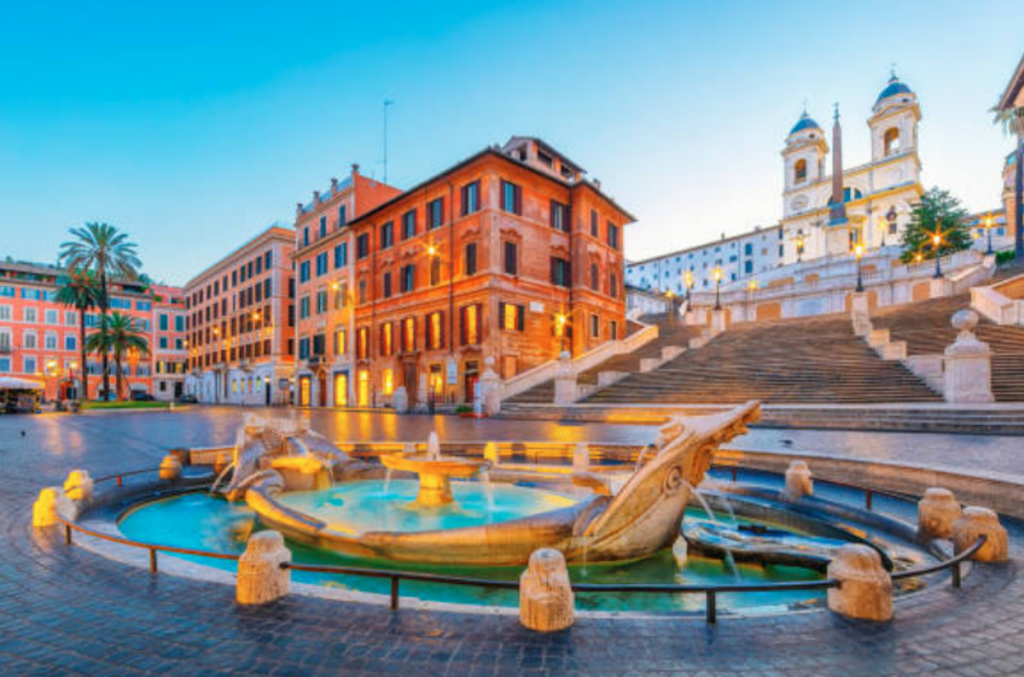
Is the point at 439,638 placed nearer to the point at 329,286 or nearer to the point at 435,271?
the point at 435,271

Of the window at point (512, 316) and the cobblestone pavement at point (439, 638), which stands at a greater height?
the window at point (512, 316)

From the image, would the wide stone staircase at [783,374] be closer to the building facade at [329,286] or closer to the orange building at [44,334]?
the building facade at [329,286]

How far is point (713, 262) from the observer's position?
9550 centimetres

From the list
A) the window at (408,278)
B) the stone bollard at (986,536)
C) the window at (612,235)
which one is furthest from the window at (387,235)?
the stone bollard at (986,536)

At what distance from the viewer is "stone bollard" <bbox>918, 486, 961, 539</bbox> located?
508 cm

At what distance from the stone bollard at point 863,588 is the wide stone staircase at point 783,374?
50.6 ft

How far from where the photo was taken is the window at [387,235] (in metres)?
35.7

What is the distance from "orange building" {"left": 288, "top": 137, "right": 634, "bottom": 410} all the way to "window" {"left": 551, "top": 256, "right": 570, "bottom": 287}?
97 millimetres

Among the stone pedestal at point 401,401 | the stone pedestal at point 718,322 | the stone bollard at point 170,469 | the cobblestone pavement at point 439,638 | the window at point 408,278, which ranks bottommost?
the stone pedestal at point 401,401

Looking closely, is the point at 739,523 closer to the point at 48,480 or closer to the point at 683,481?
the point at 683,481

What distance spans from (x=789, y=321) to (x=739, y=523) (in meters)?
27.2

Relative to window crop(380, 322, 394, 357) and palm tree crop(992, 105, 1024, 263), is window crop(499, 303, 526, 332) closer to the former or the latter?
window crop(380, 322, 394, 357)

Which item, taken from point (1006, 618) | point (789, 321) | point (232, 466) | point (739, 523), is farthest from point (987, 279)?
point (232, 466)

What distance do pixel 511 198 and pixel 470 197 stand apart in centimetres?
250
